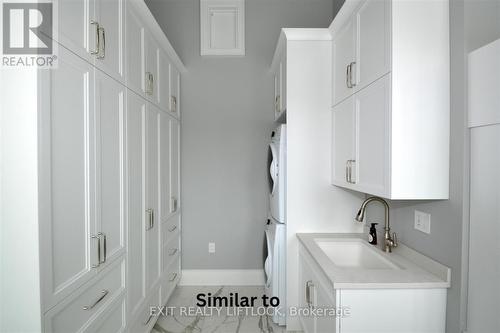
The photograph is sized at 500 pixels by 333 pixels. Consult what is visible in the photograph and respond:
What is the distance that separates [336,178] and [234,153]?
1278mm

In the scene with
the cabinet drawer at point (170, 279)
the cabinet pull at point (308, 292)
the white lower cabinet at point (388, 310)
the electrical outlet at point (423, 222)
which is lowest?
the cabinet drawer at point (170, 279)

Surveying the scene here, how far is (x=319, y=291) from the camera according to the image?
Result: 154cm

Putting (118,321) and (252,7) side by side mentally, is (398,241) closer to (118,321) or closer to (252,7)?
(118,321)

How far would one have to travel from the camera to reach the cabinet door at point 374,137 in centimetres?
135

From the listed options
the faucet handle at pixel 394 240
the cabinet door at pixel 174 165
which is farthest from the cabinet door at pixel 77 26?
the faucet handle at pixel 394 240

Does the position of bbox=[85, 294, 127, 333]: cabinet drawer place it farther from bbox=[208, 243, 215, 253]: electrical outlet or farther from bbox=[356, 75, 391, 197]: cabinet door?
bbox=[356, 75, 391, 197]: cabinet door

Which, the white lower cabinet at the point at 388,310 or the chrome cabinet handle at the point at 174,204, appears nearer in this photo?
the white lower cabinet at the point at 388,310

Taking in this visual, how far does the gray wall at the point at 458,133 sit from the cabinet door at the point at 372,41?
290 mm

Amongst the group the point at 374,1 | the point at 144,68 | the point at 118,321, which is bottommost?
the point at 118,321

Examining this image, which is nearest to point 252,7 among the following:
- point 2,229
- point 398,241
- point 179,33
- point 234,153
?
point 179,33

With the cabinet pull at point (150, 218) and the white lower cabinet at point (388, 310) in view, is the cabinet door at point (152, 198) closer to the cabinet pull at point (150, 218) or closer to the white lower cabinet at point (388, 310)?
the cabinet pull at point (150, 218)

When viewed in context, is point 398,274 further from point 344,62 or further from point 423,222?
point 344,62

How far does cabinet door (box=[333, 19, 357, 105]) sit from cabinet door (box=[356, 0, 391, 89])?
0.07 meters

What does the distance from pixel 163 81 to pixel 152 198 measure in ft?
3.39
